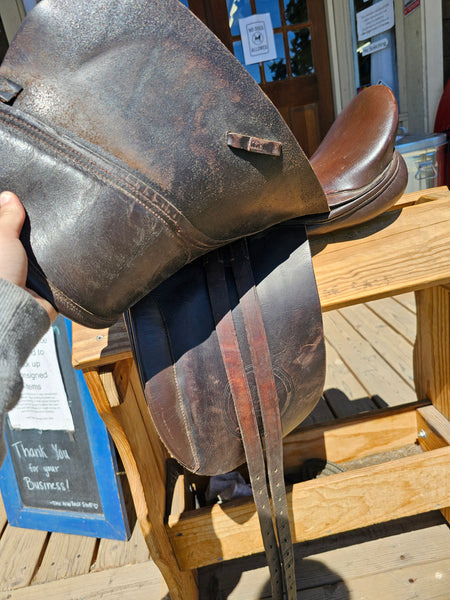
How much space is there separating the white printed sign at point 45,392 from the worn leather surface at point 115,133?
827mm

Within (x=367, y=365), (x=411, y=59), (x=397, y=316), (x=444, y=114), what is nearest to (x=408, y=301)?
(x=397, y=316)

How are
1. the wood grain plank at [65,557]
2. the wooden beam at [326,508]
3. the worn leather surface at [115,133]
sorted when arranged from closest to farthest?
the worn leather surface at [115,133] < the wooden beam at [326,508] < the wood grain plank at [65,557]

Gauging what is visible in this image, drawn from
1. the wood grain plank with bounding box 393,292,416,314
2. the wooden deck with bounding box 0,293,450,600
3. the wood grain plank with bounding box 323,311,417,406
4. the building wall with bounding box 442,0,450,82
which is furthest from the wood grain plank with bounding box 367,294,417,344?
the building wall with bounding box 442,0,450,82

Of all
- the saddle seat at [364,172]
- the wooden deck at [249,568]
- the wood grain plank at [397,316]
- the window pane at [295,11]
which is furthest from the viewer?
the window pane at [295,11]

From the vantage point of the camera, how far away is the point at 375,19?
9.18 ft

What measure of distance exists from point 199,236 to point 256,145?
0.13m

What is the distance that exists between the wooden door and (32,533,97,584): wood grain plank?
2.93m

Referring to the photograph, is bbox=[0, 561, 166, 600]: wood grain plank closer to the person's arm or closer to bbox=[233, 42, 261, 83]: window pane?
the person's arm

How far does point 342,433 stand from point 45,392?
0.92m

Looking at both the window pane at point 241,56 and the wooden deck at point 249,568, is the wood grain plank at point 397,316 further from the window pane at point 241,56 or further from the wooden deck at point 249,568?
the window pane at point 241,56

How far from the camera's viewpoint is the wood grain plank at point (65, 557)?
3.94 feet

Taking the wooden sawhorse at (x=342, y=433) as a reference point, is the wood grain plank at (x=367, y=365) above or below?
below

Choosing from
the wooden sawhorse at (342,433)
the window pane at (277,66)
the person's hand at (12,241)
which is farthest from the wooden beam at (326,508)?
the window pane at (277,66)

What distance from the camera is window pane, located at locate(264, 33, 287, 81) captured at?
2914 mm
